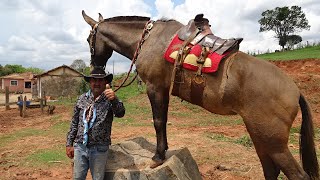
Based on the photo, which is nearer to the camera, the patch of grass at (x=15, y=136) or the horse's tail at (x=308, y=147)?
the horse's tail at (x=308, y=147)

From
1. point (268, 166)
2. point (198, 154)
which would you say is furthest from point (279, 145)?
point (198, 154)

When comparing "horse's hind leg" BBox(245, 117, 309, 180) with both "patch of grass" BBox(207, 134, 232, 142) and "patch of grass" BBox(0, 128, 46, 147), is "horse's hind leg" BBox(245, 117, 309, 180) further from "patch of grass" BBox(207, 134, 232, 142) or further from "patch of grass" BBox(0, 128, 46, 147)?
"patch of grass" BBox(0, 128, 46, 147)

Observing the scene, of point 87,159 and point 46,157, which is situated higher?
point 87,159

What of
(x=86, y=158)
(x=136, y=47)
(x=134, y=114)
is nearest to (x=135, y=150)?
(x=86, y=158)

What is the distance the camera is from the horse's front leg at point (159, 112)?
4.13 meters

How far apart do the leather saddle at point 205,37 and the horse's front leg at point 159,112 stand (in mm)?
764

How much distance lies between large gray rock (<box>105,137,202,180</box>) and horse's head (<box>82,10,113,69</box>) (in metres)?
1.37

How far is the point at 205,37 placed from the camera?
3.96 metres

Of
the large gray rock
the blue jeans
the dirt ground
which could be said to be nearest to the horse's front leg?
the large gray rock

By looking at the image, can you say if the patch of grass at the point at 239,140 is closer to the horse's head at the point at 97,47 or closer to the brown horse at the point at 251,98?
the brown horse at the point at 251,98

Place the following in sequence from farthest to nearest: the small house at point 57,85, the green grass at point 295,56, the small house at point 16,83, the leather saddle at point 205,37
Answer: the small house at point 16,83 → the small house at point 57,85 → the green grass at point 295,56 → the leather saddle at point 205,37

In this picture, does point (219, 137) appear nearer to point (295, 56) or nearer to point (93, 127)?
point (93, 127)

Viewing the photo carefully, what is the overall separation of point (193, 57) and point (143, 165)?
1746 mm

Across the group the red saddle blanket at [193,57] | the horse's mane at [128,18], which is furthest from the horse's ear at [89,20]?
the red saddle blanket at [193,57]
